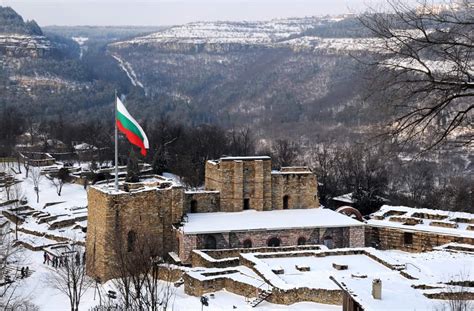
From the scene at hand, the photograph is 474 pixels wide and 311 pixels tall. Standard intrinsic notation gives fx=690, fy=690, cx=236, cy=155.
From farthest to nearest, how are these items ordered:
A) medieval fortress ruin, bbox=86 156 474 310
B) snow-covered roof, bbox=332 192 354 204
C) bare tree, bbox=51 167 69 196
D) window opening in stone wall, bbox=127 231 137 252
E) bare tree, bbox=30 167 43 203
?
bare tree, bbox=51 167 69 196
bare tree, bbox=30 167 43 203
snow-covered roof, bbox=332 192 354 204
window opening in stone wall, bbox=127 231 137 252
medieval fortress ruin, bbox=86 156 474 310

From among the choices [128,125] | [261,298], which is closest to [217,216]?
[128,125]

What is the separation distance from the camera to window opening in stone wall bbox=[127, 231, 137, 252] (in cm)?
3947

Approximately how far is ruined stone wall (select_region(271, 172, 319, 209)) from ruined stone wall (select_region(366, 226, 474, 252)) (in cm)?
444

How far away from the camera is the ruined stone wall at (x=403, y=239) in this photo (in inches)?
1670

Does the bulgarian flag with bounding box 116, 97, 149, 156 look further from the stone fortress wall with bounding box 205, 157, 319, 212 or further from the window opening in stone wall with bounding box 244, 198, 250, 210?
the window opening in stone wall with bounding box 244, 198, 250, 210

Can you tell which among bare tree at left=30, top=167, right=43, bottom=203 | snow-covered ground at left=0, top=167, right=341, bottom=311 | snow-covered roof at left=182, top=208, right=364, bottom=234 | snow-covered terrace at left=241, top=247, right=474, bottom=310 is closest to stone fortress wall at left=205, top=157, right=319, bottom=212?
snow-covered roof at left=182, top=208, right=364, bottom=234

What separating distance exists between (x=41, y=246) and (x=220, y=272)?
2271cm

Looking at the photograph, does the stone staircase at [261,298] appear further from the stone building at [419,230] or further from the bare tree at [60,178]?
the bare tree at [60,178]

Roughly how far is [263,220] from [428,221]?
1158 centimetres

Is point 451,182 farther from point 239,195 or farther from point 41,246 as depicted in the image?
point 41,246

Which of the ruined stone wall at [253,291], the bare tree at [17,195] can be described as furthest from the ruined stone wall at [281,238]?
the bare tree at [17,195]

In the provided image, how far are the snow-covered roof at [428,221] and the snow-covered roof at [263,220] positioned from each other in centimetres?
380

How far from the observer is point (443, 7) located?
12.8 m

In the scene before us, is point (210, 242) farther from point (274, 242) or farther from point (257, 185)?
point (257, 185)
